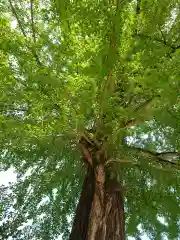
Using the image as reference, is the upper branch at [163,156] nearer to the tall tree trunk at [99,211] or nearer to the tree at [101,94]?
the tree at [101,94]

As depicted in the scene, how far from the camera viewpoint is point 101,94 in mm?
2807

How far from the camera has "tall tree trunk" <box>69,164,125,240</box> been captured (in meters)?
3.11

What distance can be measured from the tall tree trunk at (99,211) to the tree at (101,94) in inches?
0.5

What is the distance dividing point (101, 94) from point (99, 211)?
4.59 feet

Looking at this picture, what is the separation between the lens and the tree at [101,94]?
2357mm

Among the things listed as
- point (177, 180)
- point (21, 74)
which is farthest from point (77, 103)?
point (177, 180)

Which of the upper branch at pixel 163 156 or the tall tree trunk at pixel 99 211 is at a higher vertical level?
the upper branch at pixel 163 156

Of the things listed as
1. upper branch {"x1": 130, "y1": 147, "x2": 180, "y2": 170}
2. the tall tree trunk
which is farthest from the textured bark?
upper branch {"x1": 130, "y1": 147, "x2": 180, "y2": 170}

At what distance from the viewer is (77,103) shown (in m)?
2.59

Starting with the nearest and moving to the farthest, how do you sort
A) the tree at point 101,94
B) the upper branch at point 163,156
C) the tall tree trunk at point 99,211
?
the tree at point 101,94, the tall tree trunk at point 99,211, the upper branch at point 163,156

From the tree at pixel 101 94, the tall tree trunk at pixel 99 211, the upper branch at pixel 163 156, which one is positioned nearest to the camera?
the tree at pixel 101 94

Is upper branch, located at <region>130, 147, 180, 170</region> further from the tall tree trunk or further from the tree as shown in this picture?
the tall tree trunk

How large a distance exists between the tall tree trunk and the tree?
13mm

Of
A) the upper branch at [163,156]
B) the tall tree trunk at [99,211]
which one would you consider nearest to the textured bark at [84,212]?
the tall tree trunk at [99,211]
